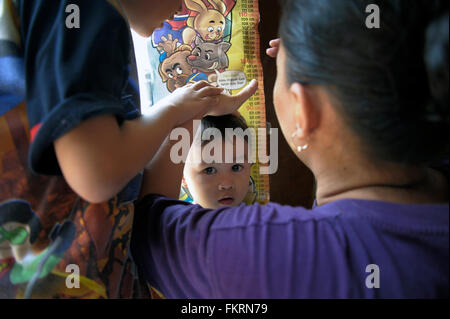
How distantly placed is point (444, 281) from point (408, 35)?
0.25 metres

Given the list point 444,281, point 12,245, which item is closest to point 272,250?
point 444,281

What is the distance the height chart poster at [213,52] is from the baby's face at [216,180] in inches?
2.7

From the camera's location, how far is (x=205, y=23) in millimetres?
950

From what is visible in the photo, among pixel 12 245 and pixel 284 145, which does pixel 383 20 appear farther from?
pixel 284 145

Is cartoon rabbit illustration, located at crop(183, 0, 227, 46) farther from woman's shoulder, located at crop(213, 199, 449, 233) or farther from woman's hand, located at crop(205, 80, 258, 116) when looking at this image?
woman's shoulder, located at crop(213, 199, 449, 233)

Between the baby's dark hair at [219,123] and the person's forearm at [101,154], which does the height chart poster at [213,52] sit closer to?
the baby's dark hair at [219,123]

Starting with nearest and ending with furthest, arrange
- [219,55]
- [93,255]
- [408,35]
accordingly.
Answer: [408,35] < [93,255] < [219,55]

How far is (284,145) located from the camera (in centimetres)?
96

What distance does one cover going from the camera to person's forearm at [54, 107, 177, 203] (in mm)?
344

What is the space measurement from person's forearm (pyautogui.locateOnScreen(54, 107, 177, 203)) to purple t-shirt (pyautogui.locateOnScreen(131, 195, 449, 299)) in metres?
0.12

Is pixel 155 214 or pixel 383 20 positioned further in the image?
pixel 155 214

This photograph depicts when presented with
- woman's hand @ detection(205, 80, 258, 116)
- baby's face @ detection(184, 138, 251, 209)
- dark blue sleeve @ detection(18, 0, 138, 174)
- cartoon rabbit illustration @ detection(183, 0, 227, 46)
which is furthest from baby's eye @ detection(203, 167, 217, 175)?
dark blue sleeve @ detection(18, 0, 138, 174)

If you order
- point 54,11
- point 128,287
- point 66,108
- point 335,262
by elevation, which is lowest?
point 128,287

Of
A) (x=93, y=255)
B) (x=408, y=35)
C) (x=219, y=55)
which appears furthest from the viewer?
(x=219, y=55)
